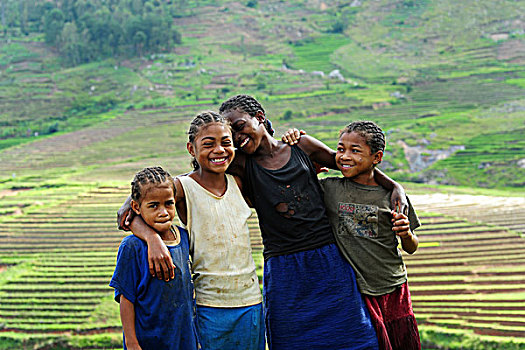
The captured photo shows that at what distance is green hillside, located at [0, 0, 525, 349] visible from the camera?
14.1 metres

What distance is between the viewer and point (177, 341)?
89.2 inches

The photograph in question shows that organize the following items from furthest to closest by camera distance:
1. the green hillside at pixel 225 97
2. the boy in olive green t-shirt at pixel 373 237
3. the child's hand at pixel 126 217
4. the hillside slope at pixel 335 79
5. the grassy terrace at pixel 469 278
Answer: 1. the hillside slope at pixel 335 79
2. the green hillside at pixel 225 97
3. the grassy terrace at pixel 469 278
4. the boy in olive green t-shirt at pixel 373 237
5. the child's hand at pixel 126 217

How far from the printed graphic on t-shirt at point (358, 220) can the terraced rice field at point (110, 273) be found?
31.9ft

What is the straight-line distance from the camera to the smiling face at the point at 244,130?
2537 mm

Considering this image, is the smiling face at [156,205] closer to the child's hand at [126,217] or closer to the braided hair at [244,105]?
the child's hand at [126,217]

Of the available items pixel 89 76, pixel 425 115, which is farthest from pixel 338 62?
pixel 89 76

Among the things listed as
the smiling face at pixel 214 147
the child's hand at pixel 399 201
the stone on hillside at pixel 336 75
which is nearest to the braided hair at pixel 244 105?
the smiling face at pixel 214 147

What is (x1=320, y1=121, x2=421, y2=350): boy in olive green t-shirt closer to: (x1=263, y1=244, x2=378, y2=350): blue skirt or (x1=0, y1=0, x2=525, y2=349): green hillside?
(x1=263, y1=244, x2=378, y2=350): blue skirt

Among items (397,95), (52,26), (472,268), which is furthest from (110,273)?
(52,26)

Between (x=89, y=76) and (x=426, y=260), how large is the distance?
1269 inches

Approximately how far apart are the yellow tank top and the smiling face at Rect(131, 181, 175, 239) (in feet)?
0.44

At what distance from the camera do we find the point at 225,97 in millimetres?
35438

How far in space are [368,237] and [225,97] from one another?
3346 centimetres

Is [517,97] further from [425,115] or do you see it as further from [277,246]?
[277,246]
